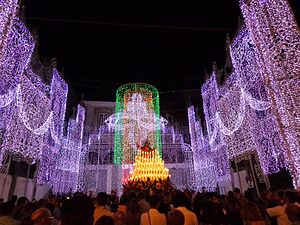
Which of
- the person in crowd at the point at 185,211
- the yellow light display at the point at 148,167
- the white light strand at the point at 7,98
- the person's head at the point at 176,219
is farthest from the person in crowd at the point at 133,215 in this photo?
the yellow light display at the point at 148,167

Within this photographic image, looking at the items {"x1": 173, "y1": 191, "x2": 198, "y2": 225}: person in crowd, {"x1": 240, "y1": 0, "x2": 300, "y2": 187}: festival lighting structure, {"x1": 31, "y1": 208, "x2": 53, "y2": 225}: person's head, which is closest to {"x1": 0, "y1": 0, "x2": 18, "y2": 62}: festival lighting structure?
{"x1": 31, "y1": 208, "x2": 53, "y2": 225}: person's head

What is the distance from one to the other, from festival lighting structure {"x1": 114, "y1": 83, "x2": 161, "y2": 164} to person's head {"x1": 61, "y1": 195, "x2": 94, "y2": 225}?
1409 centimetres

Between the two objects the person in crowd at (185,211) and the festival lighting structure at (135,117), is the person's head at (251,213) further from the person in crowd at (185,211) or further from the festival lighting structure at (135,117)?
the festival lighting structure at (135,117)

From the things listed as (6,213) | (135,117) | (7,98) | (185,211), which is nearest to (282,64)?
(185,211)

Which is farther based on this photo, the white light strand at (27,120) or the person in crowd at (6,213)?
the white light strand at (27,120)

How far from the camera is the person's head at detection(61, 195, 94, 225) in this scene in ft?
5.01

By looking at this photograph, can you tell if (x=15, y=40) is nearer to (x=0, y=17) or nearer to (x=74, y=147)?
(x=0, y=17)

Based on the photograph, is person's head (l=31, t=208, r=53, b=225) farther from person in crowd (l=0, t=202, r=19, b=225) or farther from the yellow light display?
the yellow light display

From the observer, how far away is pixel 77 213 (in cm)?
154

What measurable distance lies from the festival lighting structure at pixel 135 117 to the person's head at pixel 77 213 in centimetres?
1409

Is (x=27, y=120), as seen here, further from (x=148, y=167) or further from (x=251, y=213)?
(x=251, y=213)

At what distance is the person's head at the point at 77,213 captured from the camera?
1.53 m

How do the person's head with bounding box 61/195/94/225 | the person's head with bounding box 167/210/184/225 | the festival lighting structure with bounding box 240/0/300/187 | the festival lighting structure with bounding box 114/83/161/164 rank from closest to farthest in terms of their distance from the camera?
1. the person's head with bounding box 61/195/94/225
2. the person's head with bounding box 167/210/184/225
3. the festival lighting structure with bounding box 240/0/300/187
4. the festival lighting structure with bounding box 114/83/161/164

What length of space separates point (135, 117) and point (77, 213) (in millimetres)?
14554
